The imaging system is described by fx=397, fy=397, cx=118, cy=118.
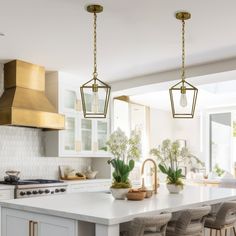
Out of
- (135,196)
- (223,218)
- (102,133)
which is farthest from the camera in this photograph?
(102,133)

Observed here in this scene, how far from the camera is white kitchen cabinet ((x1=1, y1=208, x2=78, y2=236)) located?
116 inches

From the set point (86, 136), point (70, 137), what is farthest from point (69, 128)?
point (86, 136)

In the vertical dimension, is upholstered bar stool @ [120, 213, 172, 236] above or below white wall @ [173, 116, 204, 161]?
below

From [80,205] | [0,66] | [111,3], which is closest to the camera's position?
[80,205]

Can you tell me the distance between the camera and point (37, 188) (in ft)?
18.5

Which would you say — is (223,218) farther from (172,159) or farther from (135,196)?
(135,196)

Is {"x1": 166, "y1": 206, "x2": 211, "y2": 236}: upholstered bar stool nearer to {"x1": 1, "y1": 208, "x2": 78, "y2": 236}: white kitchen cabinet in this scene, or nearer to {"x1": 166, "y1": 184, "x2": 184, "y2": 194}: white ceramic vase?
{"x1": 166, "y1": 184, "x2": 184, "y2": 194}: white ceramic vase

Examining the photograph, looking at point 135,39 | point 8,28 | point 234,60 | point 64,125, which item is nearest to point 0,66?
point 64,125

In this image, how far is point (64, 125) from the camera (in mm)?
A: 6273

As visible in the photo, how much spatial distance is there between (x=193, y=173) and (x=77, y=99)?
4.09 m

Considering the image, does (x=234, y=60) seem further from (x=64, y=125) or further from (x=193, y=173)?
(x=193, y=173)

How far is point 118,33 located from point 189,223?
7.45 feet

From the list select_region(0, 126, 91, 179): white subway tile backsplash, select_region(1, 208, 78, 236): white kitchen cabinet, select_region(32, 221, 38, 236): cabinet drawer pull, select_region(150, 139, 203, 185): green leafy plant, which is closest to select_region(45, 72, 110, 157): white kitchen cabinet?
select_region(0, 126, 91, 179): white subway tile backsplash

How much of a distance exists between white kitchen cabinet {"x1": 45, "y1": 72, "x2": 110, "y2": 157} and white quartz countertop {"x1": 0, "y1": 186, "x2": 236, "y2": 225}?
2562 mm
